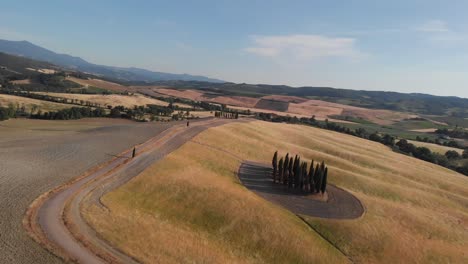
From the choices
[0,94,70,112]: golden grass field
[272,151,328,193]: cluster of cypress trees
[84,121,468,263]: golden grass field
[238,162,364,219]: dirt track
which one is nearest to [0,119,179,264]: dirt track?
[84,121,468,263]: golden grass field

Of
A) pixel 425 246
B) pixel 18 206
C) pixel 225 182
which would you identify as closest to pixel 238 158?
pixel 225 182

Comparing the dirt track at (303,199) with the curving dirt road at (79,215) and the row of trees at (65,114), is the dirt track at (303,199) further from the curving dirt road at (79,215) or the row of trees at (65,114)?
the row of trees at (65,114)

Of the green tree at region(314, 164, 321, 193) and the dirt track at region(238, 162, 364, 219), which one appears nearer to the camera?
the dirt track at region(238, 162, 364, 219)

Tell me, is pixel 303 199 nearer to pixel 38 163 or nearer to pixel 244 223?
pixel 244 223

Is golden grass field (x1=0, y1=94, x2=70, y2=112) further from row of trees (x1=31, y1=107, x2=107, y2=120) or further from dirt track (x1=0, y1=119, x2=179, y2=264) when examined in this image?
dirt track (x1=0, y1=119, x2=179, y2=264)

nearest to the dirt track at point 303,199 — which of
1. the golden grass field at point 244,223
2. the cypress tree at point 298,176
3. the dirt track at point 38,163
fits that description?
the golden grass field at point 244,223

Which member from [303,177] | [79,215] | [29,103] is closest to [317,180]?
[303,177]
